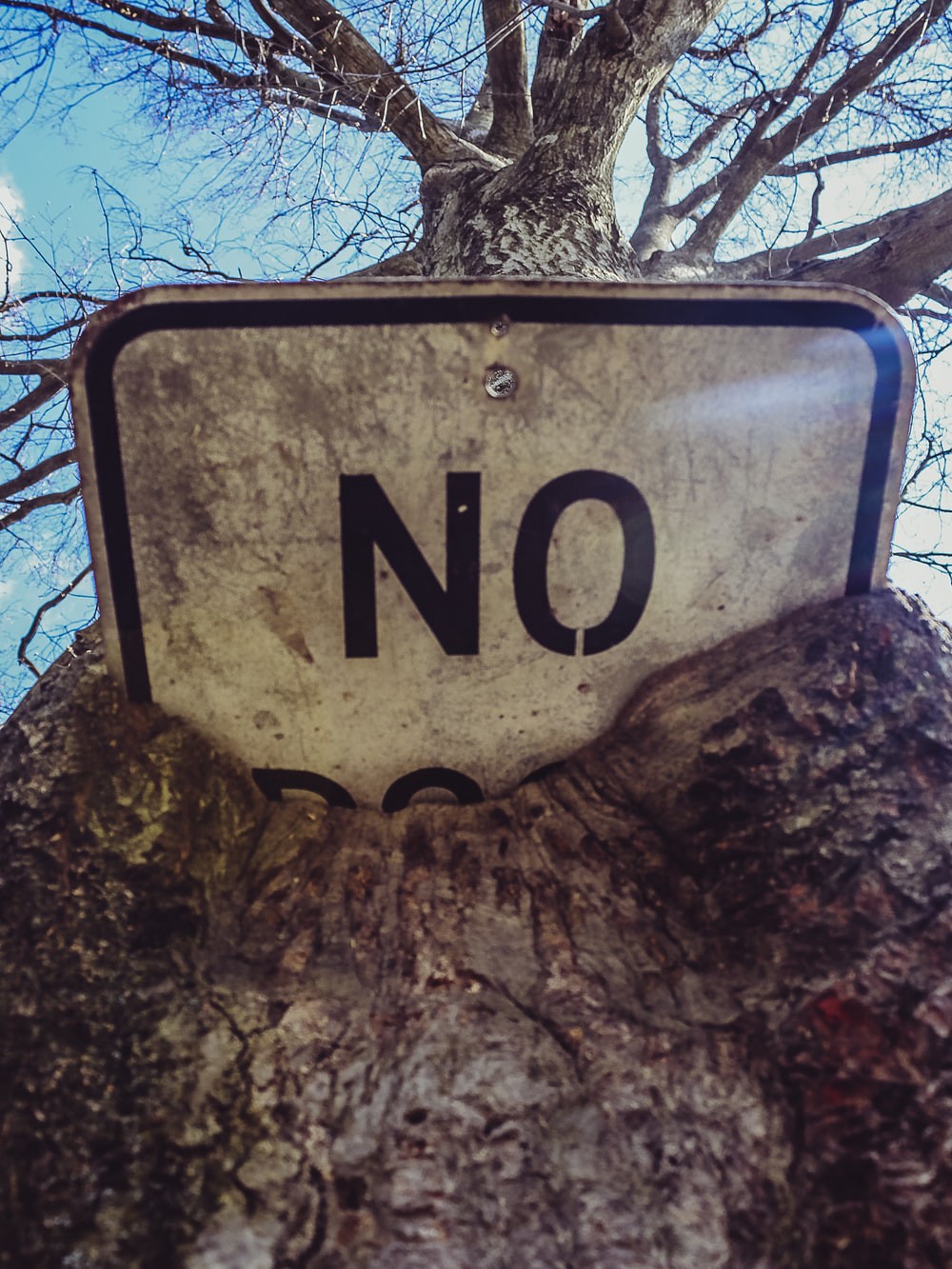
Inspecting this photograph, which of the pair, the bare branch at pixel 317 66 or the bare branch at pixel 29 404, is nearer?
the bare branch at pixel 317 66

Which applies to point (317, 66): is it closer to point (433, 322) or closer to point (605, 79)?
point (605, 79)

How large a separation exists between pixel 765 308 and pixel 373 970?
39.7 inches

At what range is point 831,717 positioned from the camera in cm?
101

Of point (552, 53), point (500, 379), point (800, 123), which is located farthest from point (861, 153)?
point (500, 379)

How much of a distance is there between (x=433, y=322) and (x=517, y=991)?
852 mm

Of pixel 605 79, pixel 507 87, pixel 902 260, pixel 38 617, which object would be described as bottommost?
pixel 38 617

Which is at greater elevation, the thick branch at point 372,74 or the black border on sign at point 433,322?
the thick branch at point 372,74

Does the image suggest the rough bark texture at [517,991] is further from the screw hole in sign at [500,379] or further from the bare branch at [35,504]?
the bare branch at [35,504]

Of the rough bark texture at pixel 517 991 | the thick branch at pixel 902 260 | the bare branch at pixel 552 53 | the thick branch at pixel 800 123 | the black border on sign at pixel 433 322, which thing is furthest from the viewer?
the thick branch at pixel 800 123

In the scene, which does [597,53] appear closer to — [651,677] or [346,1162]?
[651,677]

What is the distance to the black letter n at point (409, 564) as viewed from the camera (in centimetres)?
109

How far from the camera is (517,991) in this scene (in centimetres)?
90

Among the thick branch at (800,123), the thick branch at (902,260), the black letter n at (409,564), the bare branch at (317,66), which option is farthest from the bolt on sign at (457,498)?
the thick branch at (800,123)

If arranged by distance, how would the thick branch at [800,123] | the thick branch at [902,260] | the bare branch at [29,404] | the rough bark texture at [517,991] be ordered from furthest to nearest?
the bare branch at [29,404] < the thick branch at [800,123] < the thick branch at [902,260] < the rough bark texture at [517,991]
